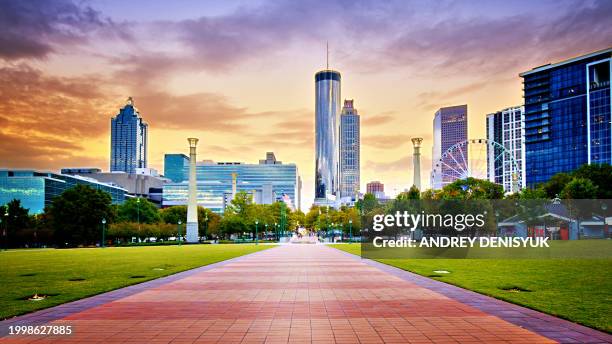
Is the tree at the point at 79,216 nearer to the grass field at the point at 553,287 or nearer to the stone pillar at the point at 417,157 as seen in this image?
the stone pillar at the point at 417,157

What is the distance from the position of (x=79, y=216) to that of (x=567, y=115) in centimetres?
14950

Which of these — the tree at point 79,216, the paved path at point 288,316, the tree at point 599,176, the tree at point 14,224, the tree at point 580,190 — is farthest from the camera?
the tree at point 599,176

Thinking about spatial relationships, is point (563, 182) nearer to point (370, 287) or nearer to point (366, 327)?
point (370, 287)

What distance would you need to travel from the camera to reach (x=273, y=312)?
46.7ft

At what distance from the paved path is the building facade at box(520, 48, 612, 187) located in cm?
15676

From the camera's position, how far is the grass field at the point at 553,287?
13453 mm

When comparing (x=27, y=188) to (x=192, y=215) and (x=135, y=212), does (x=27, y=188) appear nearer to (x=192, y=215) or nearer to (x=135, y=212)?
(x=135, y=212)

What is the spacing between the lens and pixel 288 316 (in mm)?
13594

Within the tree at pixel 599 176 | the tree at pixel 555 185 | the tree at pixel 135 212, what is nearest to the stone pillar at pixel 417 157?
the tree at pixel 555 185

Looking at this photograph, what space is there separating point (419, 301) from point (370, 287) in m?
4.24

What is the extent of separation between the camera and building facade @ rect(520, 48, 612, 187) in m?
154

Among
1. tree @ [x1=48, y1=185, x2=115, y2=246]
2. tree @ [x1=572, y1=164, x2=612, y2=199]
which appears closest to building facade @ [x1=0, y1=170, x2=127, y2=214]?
tree @ [x1=48, y1=185, x2=115, y2=246]

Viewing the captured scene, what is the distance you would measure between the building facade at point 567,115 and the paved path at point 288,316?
514 ft

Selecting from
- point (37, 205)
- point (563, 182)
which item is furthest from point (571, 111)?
point (37, 205)
